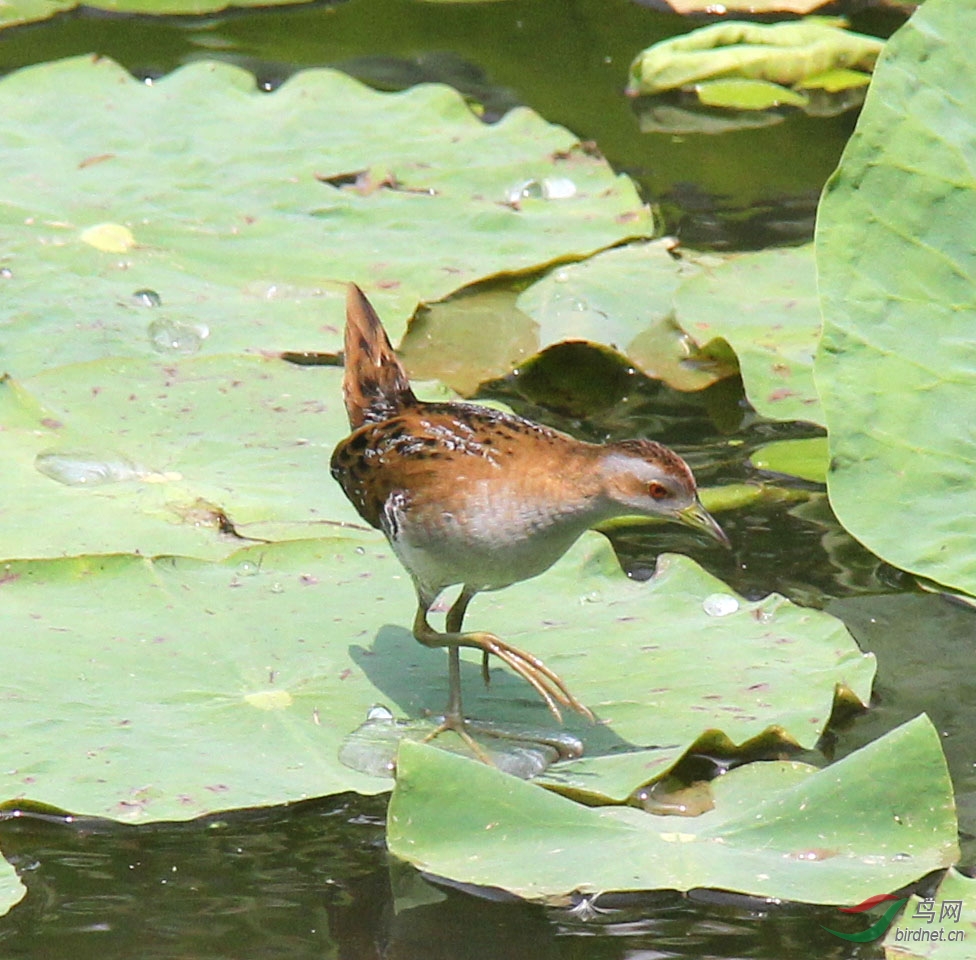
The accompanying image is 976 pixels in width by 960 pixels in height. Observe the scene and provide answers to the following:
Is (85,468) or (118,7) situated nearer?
(85,468)

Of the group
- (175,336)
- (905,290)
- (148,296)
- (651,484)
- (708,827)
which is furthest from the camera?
(148,296)

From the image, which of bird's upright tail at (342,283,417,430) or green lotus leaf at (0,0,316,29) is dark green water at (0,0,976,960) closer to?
green lotus leaf at (0,0,316,29)

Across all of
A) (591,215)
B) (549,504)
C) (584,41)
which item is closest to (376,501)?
(549,504)

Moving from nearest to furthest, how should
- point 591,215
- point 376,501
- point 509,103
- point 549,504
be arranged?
point 549,504, point 376,501, point 591,215, point 509,103

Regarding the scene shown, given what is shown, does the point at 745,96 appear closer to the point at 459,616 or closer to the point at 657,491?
the point at 459,616

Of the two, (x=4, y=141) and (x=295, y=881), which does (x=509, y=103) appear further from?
(x=295, y=881)

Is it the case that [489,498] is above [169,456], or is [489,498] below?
above

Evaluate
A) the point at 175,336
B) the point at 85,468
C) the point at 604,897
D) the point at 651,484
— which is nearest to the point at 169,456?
the point at 85,468
